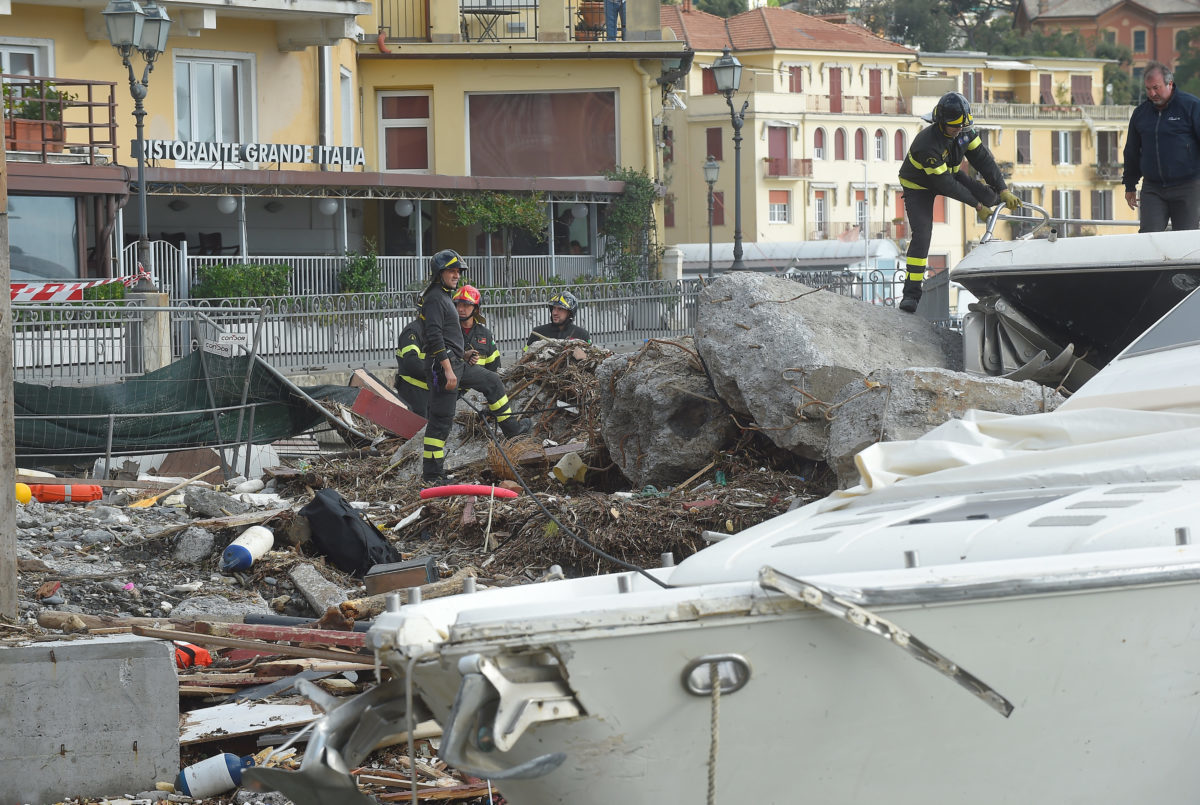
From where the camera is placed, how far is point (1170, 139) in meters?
10.1

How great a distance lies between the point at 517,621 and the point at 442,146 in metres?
28.2

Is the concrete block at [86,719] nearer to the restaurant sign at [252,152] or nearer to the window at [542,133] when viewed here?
the restaurant sign at [252,152]

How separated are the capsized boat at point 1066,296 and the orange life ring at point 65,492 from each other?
661 centimetres

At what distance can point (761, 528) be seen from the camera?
→ 429 centimetres

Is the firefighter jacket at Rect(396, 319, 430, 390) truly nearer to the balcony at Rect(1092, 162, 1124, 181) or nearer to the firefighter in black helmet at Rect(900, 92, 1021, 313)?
the firefighter in black helmet at Rect(900, 92, 1021, 313)

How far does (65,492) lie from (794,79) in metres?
53.4

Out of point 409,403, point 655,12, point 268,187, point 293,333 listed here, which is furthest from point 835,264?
point 409,403

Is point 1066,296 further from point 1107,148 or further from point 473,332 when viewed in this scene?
point 1107,148

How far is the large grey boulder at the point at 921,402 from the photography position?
7.71 meters

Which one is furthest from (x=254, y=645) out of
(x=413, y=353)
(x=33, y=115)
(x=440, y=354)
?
(x=33, y=115)

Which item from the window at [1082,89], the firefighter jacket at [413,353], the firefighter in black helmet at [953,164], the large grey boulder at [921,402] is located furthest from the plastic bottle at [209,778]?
the window at [1082,89]

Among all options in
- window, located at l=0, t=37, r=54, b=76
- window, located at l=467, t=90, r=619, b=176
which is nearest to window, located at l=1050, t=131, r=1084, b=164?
window, located at l=467, t=90, r=619, b=176

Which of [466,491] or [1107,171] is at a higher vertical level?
[1107,171]

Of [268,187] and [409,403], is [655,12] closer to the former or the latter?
[268,187]
